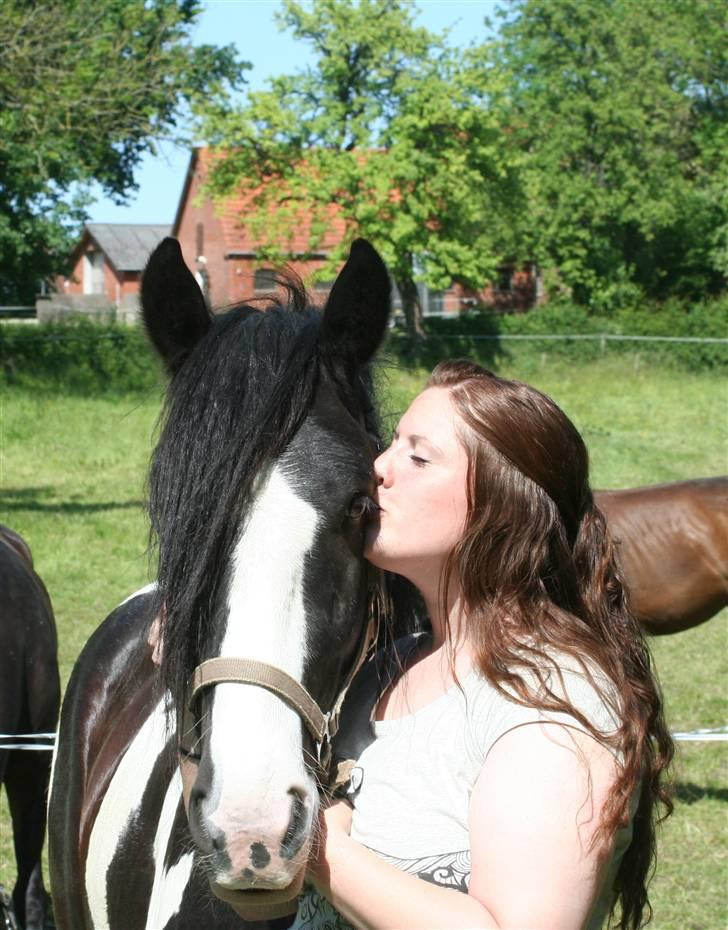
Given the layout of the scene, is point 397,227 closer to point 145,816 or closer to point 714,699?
point 714,699

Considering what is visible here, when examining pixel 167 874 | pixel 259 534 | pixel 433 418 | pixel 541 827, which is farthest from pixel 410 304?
pixel 541 827

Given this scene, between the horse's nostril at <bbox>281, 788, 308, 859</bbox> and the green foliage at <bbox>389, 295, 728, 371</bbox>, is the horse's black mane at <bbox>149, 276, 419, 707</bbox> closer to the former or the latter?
the horse's nostril at <bbox>281, 788, 308, 859</bbox>

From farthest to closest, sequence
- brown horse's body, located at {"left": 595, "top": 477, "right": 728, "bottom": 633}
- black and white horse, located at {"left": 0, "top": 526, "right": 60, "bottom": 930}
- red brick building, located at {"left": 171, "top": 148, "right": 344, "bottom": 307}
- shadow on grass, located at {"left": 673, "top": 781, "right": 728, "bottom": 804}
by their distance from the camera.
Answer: red brick building, located at {"left": 171, "top": 148, "right": 344, "bottom": 307}, brown horse's body, located at {"left": 595, "top": 477, "right": 728, "bottom": 633}, shadow on grass, located at {"left": 673, "top": 781, "right": 728, "bottom": 804}, black and white horse, located at {"left": 0, "top": 526, "right": 60, "bottom": 930}

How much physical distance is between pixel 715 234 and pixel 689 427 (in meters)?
17.8

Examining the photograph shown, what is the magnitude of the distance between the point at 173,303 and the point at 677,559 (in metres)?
4.71

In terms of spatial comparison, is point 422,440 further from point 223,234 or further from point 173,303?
point 223,234

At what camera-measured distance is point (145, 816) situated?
2.04 m

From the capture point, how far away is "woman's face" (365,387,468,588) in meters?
1.46

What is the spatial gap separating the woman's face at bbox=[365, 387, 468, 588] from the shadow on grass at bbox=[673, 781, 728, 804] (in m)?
4.40

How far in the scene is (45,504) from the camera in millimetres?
12102

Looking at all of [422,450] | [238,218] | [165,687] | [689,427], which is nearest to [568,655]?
[422,450]

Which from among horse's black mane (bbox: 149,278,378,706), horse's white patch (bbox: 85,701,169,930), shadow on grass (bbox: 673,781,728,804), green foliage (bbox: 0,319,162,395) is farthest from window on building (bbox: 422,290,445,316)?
horse's black mane (bbox: 149,278,378,706)

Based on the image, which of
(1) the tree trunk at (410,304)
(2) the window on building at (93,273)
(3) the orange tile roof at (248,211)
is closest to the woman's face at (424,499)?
(1) the tree trunk at (410,304)

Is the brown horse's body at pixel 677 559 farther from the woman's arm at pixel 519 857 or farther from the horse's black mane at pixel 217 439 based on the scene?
the woman's arm at pixel 519 857
